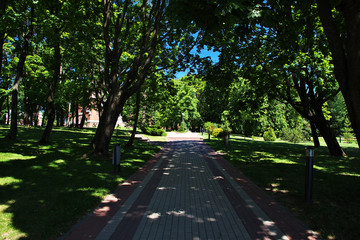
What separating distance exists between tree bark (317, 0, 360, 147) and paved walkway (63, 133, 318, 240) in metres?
2.30

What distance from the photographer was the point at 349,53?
12.5ft

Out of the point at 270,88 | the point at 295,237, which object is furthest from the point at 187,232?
the point at 270,88

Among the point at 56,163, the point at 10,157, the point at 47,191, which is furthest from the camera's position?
the point at 10,157

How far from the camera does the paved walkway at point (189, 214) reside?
11.4 ft

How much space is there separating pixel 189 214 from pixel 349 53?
405 cm

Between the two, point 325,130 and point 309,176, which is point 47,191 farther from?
point 325,130

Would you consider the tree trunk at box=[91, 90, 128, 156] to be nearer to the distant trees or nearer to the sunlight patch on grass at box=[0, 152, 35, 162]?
the distant trees

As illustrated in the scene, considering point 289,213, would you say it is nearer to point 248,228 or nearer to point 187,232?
point 248,228

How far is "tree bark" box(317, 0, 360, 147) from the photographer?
12.1ft

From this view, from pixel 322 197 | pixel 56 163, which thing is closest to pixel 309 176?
pixel 322 197

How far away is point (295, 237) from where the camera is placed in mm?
3438

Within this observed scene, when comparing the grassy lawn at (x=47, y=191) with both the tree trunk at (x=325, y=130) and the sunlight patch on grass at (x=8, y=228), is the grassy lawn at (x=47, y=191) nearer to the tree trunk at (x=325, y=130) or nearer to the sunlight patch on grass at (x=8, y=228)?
the sunlight patch on grass at (x=8, y=228)

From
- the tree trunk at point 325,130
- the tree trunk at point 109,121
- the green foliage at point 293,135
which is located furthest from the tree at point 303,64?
the green foliage at point 293,135

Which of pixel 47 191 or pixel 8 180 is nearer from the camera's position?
pixel 47 191
